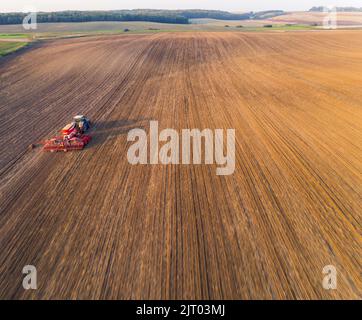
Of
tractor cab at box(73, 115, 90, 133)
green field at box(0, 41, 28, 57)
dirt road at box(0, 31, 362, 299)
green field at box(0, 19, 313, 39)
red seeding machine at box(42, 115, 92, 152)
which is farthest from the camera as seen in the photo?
green field at box(0, 19, 313, 39)

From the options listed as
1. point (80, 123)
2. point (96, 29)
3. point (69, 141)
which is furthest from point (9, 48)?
point (96, 29)

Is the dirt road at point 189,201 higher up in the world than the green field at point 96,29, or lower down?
lower down

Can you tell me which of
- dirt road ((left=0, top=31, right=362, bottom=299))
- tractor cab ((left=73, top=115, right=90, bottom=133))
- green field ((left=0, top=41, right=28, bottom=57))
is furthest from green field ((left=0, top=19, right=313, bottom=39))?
tractor cab ((left=73, top=115, right=90, bottom=133))

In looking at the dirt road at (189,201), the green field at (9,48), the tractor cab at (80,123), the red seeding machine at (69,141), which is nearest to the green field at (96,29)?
the green field at (9,48)

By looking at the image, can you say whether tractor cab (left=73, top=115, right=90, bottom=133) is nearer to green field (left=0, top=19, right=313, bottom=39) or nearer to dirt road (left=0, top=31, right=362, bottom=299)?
dirt road (left=0, top=31, right=362, bottom=299)

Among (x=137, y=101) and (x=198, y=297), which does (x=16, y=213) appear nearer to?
(x=198, y=297)

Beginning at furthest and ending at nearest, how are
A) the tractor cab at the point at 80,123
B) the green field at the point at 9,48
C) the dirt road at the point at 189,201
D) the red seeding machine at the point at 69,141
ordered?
the green field at the point at 9,48 → the tractor cab at the point at 80,123 → the red seeding machine at the point at 69,141 → the dirt road at the point at 189,201

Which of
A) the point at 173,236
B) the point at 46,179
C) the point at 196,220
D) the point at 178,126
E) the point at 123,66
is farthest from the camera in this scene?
the point at 123,66

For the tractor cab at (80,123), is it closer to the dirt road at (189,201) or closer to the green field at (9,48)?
the dirt road at (189,201)
